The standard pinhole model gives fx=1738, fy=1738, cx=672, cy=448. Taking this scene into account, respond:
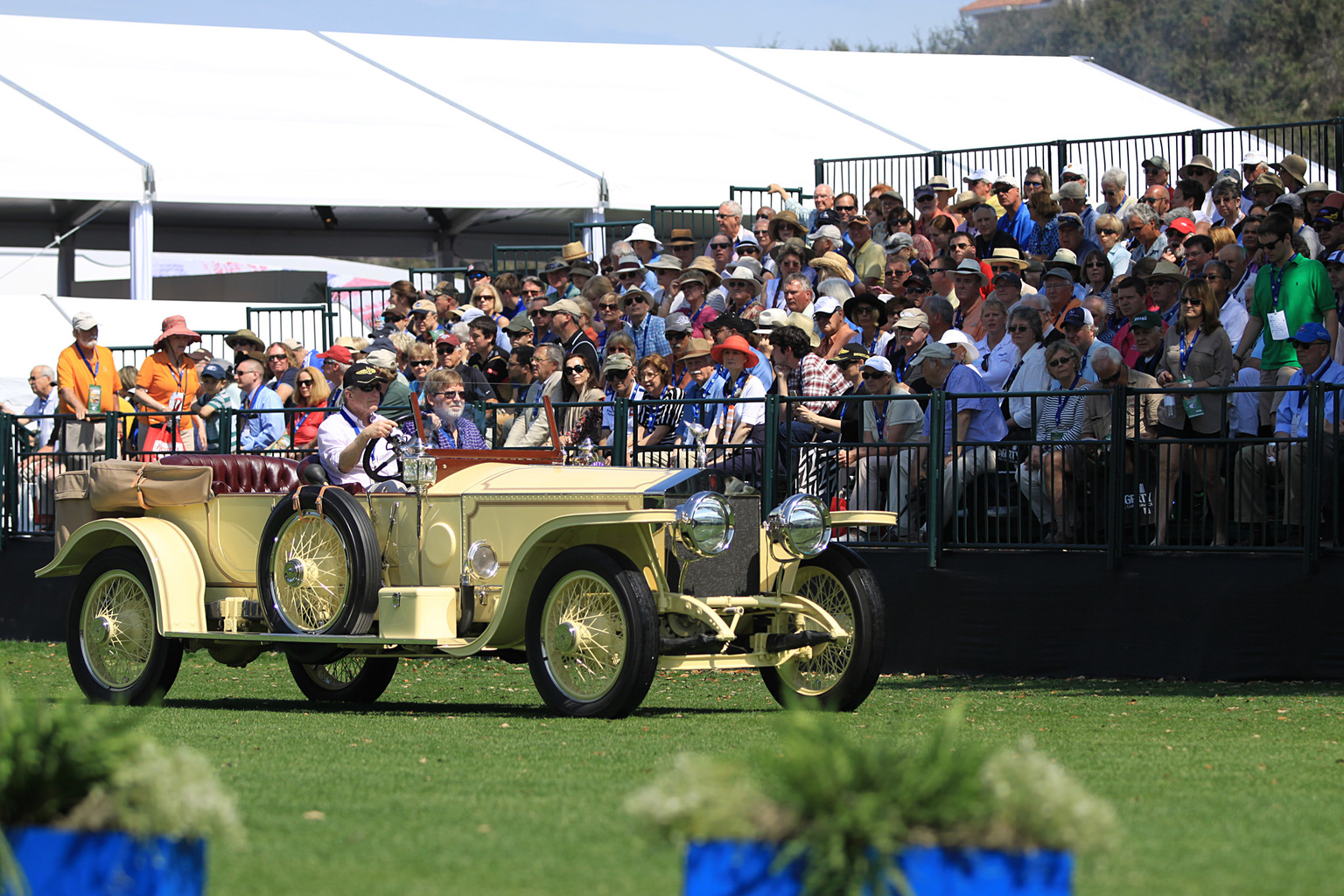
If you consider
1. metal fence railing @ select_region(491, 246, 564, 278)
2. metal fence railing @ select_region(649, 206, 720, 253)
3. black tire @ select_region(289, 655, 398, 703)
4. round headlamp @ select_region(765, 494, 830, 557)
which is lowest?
black tire @ select_region(289, 655, 398, 703)

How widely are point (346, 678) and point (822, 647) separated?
9.91ft

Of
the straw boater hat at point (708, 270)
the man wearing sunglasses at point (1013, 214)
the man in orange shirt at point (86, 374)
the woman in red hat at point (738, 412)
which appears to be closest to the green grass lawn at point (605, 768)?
the woman in red hat at point (738, 412)

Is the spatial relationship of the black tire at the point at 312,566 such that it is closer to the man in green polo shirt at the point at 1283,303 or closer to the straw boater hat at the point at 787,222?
the man in green polo shirt at the point at 1283,303

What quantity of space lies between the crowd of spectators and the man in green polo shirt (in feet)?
0.06

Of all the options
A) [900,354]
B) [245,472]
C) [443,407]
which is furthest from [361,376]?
[900,354]

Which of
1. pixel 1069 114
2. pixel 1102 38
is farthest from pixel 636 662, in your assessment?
pixel 1102 38

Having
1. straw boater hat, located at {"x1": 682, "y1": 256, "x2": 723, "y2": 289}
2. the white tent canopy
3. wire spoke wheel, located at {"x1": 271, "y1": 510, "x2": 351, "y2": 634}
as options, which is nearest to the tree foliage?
the white tent canopy

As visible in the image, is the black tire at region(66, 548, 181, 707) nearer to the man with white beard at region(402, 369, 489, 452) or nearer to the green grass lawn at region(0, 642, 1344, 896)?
the green grass lawn at region(0, 642, 1344, 896)

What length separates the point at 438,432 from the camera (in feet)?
36.4

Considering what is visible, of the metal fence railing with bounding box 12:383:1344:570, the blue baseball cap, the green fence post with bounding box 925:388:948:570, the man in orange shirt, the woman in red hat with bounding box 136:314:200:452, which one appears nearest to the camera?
the metal fence railing with bounding box 12:383:1344:570

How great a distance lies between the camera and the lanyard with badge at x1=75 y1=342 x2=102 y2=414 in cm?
1642

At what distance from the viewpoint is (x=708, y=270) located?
16.4 meters

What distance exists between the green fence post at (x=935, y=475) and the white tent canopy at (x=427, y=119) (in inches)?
501

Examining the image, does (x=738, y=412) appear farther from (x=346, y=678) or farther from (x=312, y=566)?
(x=312, y=566)
